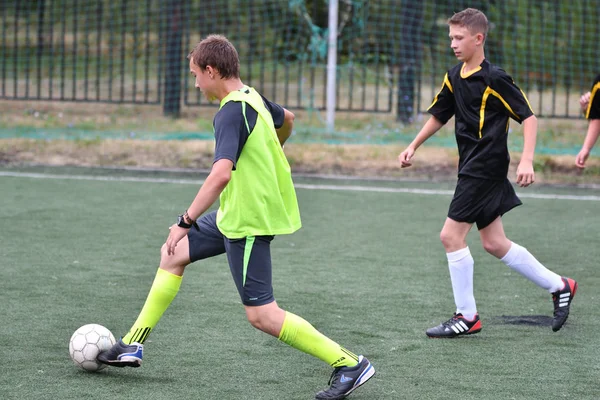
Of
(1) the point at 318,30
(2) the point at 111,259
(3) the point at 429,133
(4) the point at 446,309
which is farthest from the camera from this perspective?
(1) the point at 318,30

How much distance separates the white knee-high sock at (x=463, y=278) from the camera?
17.6 ft

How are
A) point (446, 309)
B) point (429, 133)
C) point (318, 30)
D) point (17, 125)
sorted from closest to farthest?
point (429, 133) → point (446, 309) → point (17, 125) → point (318, 30)

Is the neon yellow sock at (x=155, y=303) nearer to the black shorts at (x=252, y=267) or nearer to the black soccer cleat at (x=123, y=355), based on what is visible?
the black soccer cleat at (x=123, y=355)

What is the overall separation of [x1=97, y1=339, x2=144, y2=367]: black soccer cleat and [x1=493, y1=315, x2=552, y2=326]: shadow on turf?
7.17 ft

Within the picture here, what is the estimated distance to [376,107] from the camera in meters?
13.6

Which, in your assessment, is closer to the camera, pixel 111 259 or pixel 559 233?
pixel 111 259

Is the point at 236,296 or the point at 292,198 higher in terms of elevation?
the point at 292,198

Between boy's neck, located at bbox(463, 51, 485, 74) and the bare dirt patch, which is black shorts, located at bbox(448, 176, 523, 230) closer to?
boy's neck, located at bbox(463, 51, 485, 74)

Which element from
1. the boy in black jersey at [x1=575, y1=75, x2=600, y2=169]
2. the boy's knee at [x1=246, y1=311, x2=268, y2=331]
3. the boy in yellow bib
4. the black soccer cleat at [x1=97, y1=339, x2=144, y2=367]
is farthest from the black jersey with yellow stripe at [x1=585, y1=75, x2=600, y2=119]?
the black soccer cleat at [x1=97, y1=339, x2=144, y2=367]

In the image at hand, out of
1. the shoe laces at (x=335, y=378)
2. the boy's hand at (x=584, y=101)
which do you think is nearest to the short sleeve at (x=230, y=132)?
the shoe laces at (x=335, y=378)

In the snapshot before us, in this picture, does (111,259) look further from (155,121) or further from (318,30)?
(318,30)

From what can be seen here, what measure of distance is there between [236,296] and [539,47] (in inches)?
387

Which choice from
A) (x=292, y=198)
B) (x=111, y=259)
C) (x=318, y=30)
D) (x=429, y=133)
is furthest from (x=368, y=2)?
(x=292, y=198)

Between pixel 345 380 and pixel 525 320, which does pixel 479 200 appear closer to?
pixel 525 320
